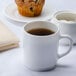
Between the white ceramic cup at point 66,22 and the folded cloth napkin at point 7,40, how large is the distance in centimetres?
12

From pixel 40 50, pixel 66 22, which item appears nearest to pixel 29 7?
pixel 66 22

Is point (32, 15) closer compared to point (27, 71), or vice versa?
point (27, 71)

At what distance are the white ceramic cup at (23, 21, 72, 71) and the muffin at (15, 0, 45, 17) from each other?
0.20 m

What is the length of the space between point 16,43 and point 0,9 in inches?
9.6

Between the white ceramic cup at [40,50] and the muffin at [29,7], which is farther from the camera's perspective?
the muffin at [29,7]

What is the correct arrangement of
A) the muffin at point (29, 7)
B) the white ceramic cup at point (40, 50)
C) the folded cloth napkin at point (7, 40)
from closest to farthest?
the white ceramic cup at point (40, 50)
the folded cloth napkin at point (7, 40)
the muffin at point (29, 7)

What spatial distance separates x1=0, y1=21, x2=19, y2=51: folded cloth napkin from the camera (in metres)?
0.64

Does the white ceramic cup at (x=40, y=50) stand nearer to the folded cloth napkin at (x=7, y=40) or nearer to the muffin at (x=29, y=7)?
the folded cloth napkin at (x=7, y=40)

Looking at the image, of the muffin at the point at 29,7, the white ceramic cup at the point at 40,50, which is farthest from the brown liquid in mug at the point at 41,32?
the muffin at the point at 29,7

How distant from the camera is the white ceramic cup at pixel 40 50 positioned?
53 cm

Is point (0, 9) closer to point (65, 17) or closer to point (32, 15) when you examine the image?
point (32, 15)

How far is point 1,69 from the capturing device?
0.59m

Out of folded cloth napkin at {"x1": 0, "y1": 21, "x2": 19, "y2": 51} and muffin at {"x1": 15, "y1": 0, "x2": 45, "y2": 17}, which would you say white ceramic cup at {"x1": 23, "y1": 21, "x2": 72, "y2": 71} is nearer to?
folded cloth napkin at {"x1": 0, "y1": 21, "x2": 19, "y2": 51}

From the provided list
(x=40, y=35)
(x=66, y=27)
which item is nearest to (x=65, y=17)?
(x=66, y=27)
